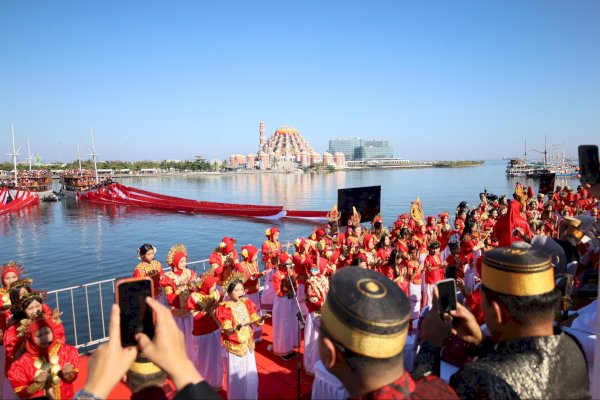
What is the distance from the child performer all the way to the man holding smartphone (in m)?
2.82

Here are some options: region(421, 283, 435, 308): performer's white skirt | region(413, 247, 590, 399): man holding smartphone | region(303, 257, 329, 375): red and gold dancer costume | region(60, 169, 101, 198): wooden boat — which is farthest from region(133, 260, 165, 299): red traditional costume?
region(60, 169, 101, 198): wooden boat

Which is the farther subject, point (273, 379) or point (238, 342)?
point (273, 379)

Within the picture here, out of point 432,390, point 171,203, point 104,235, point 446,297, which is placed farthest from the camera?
point 171,203

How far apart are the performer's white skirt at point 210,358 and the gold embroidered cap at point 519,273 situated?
13.1 ft

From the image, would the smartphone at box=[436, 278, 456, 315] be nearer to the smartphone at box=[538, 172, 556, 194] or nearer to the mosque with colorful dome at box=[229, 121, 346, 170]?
the smartphone at box=[538, 172, 556, 194]

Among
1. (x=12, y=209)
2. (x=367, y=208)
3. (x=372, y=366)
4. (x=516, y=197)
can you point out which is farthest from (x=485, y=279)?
(x=12, y=209)

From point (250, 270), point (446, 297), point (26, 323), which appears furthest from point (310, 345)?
point (446, 297)

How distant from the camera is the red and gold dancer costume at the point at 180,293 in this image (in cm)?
521

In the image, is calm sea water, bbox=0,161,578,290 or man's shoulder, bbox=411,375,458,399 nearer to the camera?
man's shoulder, bbox=411,375,458,399

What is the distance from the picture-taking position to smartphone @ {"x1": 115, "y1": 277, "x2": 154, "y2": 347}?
4.36 ft

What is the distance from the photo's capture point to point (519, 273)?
1757 mm

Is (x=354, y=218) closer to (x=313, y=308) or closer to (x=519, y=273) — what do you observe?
(x=313, y=308)

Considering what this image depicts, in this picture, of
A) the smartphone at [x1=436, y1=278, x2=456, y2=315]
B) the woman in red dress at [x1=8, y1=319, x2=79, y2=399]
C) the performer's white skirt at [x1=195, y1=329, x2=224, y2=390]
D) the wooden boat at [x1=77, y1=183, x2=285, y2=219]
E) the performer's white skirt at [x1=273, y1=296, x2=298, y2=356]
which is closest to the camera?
the smartphone at [x1=436, y1=278, x2=456, y2=315]

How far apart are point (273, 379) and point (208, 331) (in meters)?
1.13
